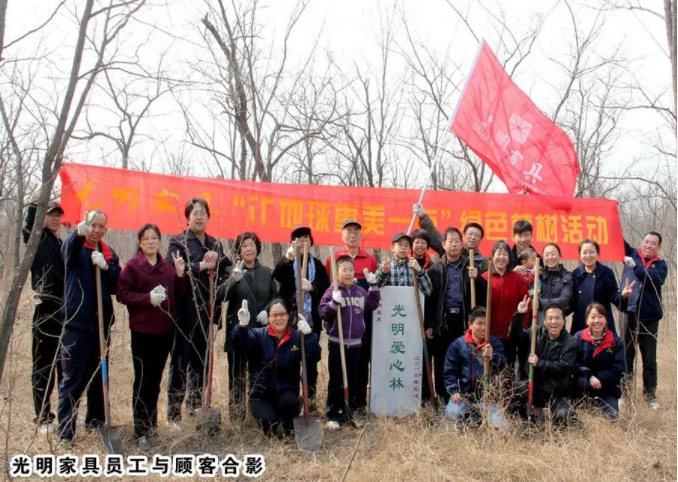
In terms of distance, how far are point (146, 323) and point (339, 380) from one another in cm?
181

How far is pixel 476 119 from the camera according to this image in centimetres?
680

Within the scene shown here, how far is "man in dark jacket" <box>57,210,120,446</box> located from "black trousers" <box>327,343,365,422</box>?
1.99 metres

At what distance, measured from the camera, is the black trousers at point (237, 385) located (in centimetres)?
517

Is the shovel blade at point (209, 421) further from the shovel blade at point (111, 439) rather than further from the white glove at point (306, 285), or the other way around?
the white glove at point (306, 285)

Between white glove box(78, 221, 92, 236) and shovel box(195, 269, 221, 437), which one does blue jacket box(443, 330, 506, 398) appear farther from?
white glove box(78, 221, 92, 236)

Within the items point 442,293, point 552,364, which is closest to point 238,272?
point 442,293

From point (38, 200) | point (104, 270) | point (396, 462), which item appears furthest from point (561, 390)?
point (38, 200)

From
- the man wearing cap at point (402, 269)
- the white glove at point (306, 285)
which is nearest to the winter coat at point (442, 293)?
the man wearing cap at point (402, 269)

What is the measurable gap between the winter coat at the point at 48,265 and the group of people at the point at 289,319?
0.01 m

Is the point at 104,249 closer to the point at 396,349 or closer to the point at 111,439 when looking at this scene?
the point at 111,439

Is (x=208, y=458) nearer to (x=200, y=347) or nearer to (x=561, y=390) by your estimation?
(x=200, y=347)

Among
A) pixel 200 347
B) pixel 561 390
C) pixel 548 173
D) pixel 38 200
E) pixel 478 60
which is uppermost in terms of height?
pixel 478 60

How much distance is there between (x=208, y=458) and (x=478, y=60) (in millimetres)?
5319

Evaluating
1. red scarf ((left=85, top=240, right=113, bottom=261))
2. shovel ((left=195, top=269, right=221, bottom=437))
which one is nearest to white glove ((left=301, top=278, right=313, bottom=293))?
shovel ((left=195, top=269, right=221, bottom=437))
